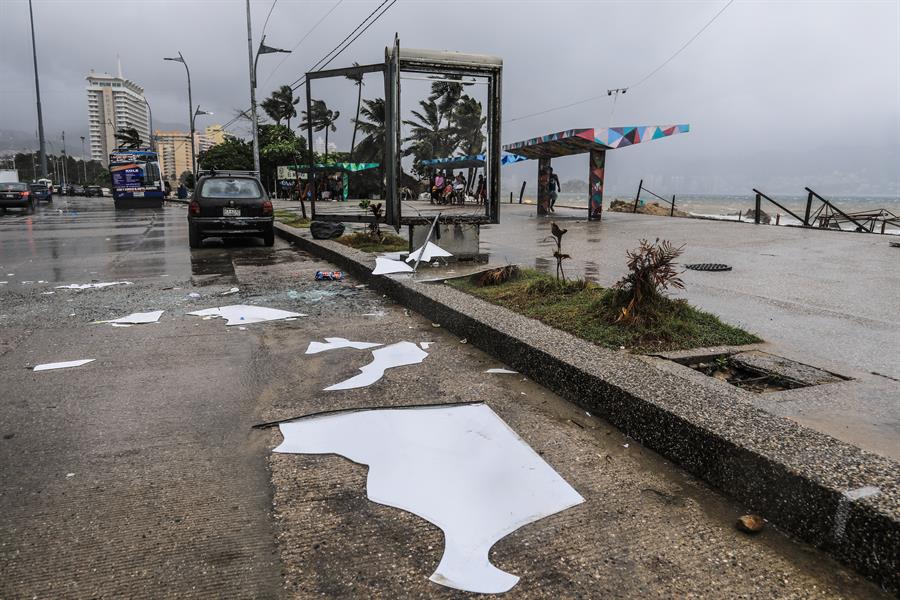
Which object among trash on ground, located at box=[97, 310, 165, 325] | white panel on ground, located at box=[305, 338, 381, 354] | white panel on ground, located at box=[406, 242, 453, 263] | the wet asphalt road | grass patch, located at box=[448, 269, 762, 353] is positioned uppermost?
white panel on ground, located at box=[406, 242, 453, 263]

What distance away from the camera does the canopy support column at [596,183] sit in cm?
2075

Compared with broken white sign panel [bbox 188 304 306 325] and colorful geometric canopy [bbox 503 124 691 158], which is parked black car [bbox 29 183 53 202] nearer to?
colorful geometric canopy [bbox 503 124 691 158]

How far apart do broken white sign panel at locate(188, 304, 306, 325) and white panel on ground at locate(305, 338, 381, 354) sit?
116 centimetres

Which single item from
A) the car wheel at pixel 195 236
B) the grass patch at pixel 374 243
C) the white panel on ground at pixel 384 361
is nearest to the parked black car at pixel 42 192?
the car wheel at pixel 195 236

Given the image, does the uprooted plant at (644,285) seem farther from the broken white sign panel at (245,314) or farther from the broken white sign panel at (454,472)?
the broken white sign panel at (245,314)

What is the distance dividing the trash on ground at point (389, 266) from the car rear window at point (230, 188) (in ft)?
19.0

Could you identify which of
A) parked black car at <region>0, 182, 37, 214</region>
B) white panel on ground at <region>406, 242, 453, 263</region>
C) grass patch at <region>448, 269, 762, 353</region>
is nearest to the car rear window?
white panel on ground at <region>406, 242, 453, 263</region>

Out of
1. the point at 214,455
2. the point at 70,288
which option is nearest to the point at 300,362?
the point at 214,455

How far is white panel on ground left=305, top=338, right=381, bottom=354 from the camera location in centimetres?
488

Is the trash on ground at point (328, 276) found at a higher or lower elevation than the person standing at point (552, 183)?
lower

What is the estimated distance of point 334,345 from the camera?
5.00 metres

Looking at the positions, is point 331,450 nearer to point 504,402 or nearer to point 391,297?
point 504,402

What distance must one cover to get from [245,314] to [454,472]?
4.11 m

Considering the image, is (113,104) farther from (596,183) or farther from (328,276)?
(328,276)
